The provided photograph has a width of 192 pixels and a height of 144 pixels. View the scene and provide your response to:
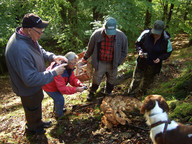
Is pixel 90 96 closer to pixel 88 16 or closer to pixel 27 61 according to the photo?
pixel 27 61

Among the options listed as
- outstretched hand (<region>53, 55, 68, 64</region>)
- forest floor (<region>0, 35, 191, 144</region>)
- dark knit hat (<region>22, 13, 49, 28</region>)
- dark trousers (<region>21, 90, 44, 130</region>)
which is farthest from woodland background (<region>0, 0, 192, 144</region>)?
dark knit hat (<region>22, 13, 49, 28</region>)

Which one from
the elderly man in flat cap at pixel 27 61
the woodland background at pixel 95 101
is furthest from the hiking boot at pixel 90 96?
the elderly man in flat cap at pixel 27 61

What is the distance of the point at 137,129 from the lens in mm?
3414

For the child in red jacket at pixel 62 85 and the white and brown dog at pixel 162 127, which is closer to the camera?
the white and brown dog at pixel 162 127

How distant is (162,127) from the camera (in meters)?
2.61

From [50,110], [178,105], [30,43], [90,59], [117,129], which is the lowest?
[50,110]

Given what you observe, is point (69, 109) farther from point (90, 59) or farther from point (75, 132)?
point (90, 59)

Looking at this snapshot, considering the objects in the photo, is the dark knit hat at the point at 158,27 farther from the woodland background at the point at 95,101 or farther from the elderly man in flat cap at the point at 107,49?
the woodland background at the point at 95,101

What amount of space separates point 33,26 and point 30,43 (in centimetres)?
35

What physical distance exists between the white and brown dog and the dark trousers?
2.36 meters

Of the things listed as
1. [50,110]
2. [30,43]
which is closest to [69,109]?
[50,110]

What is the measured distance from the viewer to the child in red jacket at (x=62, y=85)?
371 centimetres

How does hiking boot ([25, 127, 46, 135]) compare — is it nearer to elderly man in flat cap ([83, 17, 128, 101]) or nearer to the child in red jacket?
the child in red jacket

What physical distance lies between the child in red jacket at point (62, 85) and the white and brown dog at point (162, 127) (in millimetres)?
1737
